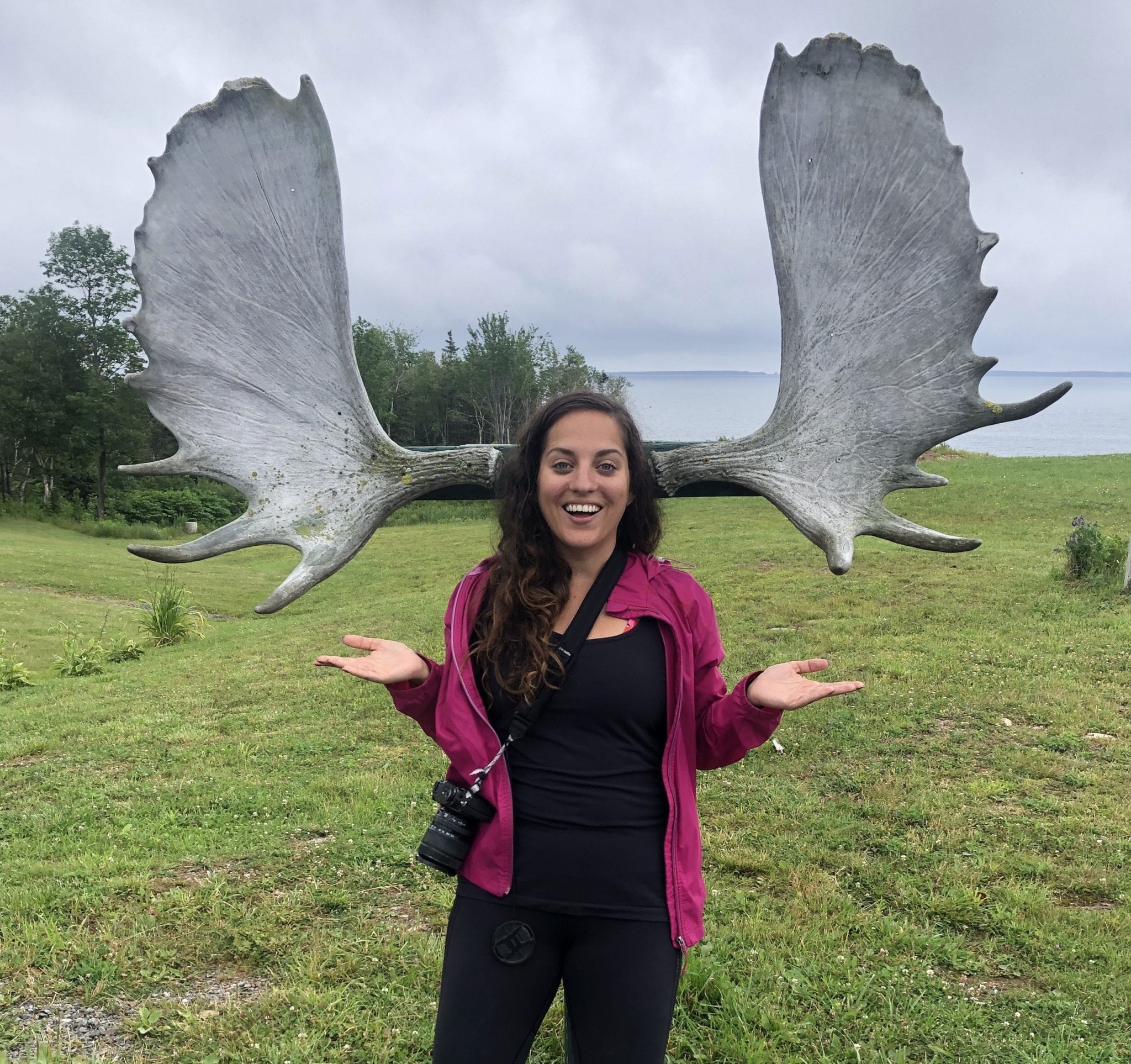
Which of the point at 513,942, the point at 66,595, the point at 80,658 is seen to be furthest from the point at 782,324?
the point at 66,595

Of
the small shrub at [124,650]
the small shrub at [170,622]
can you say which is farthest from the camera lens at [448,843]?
the small shrub at [170,622]

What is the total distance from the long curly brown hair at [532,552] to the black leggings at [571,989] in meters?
0.48

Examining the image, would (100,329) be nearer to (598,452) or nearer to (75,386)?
(75,386)

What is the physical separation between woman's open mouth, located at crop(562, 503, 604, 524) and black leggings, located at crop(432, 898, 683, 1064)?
0.81m

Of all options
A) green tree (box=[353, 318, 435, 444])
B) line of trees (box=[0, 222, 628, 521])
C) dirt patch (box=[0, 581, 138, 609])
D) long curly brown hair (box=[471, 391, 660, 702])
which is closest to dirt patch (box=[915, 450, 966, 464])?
line of trees (box=[0, 222, 628, 521])

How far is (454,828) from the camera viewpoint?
1758 millimetres

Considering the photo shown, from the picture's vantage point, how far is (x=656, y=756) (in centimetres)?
180

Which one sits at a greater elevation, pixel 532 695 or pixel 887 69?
pixel 887 69

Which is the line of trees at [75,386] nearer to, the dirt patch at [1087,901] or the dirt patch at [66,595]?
the dirt patch at [66,595]

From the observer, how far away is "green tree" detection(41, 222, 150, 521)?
2381 centimetres

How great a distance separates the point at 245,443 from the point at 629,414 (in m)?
1.00

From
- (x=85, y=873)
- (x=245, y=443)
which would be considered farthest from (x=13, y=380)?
(x=245, y=443)

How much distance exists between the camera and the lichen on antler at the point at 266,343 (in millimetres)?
1985

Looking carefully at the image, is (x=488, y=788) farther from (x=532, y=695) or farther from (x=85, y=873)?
(x=85, y=873)
